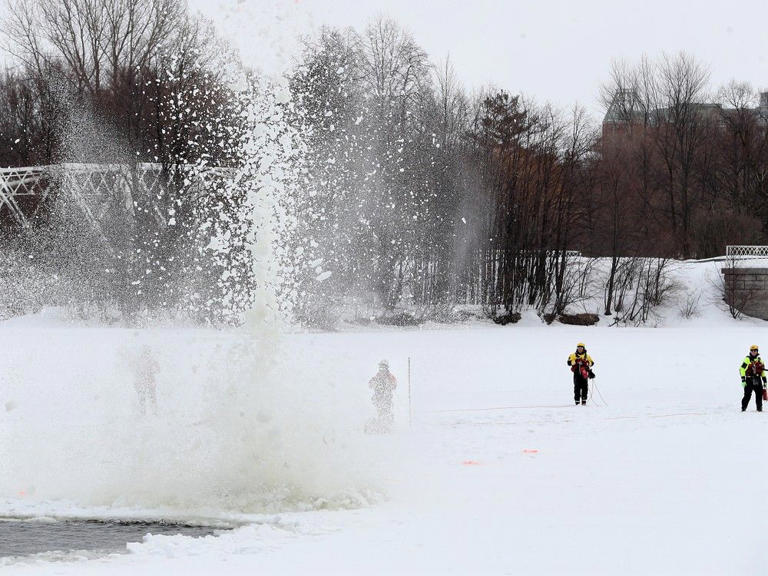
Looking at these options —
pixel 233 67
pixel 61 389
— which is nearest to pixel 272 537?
pixel 233 67

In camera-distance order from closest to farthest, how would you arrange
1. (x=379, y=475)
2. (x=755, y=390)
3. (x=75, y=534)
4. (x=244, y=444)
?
(x=75, y=534), (x=244, y=444), (x=379, y=475), (x=755, y=390)

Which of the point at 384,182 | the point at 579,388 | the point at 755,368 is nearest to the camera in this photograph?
the point at 755,368

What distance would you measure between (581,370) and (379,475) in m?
9.48

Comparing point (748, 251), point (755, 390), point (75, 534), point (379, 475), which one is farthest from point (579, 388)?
point (748, 251)

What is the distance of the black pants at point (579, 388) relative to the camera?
23.7 meters

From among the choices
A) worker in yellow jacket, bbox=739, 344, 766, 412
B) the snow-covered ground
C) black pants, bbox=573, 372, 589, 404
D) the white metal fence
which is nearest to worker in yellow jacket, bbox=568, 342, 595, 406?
black pants, bbox=573, 372, 589, 404

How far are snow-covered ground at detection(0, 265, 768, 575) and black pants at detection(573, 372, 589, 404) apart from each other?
44cm

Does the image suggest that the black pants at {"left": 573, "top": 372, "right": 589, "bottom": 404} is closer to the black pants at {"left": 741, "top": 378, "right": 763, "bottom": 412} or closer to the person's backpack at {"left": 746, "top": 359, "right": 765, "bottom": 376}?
the black pants at {"left": 741, "top": 378, "right": 763, "bottom": 412}

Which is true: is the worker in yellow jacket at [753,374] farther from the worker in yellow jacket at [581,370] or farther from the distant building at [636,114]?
the distant building at [636,114]

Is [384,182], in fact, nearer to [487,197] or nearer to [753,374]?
[487,197]

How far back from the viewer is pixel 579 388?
23.8 m

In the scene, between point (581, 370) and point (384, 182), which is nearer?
point (581, 370)

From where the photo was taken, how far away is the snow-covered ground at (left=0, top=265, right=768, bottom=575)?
1105cm

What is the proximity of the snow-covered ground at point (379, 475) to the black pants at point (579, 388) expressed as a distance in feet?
1.44
